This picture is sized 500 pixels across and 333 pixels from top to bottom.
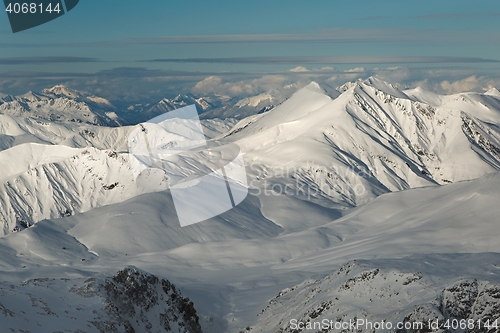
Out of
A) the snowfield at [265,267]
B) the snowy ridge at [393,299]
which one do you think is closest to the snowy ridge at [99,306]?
the snowfield at [265,267]

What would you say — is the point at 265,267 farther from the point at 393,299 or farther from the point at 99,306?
the point at 393,299

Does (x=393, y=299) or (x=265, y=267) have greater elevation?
(x=393, y=299)

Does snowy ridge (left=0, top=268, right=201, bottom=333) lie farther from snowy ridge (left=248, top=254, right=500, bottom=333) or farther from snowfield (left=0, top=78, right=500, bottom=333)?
snowy ridge (left=248, top=254, right=500, bottom=333)

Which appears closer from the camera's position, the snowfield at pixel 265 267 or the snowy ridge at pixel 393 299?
the snowy ridge at pixel 393 299

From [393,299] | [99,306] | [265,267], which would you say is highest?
[99,306]

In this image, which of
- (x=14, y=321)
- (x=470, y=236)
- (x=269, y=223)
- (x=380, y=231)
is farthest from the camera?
(x=269, y=223)

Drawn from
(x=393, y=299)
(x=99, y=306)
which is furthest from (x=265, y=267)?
(x=393, y=299)

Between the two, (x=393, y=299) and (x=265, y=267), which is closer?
(x=393, y=299)

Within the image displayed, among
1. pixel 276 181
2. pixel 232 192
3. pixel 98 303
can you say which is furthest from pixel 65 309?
pixel 276 181

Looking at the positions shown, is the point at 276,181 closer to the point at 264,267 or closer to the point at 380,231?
the point at 380,231

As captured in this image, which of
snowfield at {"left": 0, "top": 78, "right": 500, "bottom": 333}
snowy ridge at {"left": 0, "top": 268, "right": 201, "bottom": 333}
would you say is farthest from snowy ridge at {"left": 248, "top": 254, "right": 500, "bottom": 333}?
snowy ridge at {"left": 0, "top": 268, "right": 201, "bottom": 333}

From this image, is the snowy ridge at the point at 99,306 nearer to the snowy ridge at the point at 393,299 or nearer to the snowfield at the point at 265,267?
the snowfield at the point at 265,267
